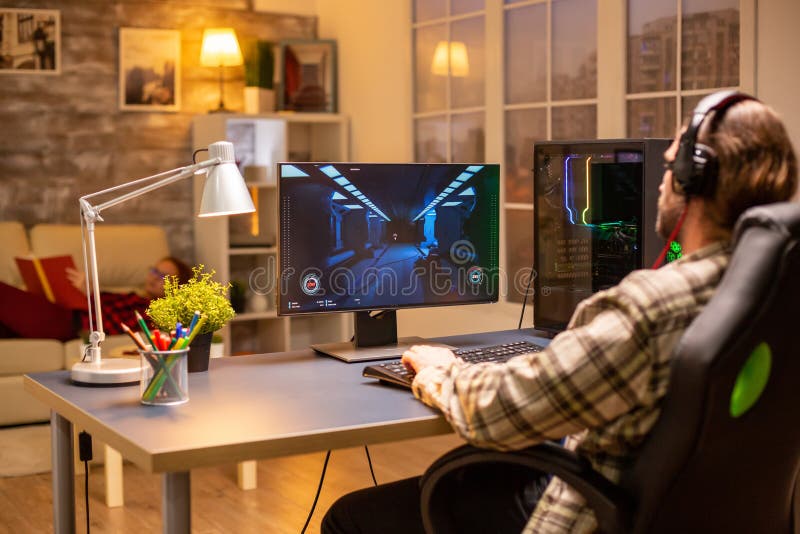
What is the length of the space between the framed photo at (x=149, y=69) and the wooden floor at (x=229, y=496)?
7.66ft

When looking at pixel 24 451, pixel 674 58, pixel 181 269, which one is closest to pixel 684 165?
pixel 674 58

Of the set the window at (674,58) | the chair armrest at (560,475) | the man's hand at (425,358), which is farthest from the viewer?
the window at (674,58)

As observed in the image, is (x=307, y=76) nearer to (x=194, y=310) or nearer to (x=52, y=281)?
(x=52, y=281)

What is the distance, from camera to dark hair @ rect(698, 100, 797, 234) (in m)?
1.55

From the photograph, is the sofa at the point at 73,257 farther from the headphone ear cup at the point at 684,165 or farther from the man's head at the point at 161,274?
the headphone ear cup at the point at 684,165

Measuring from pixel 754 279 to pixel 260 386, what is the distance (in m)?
1.10

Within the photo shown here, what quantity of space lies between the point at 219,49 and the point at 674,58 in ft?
8.97

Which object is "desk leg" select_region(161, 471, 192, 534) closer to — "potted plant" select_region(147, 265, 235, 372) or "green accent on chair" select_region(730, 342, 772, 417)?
"potted plant" select_region(147, 265, 235, 372)

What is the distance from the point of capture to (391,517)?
2111mm

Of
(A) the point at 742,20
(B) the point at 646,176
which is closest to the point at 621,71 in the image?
(A) the point at 742,20

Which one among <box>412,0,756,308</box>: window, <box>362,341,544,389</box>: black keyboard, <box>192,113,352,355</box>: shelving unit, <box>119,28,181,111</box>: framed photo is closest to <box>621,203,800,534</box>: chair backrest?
<box>362,341,544,389</box>: black keyboard

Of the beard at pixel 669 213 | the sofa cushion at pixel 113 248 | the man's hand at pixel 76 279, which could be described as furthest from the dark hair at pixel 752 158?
the sofa cushion at pixel 113 248

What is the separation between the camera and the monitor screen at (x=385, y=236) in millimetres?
2467

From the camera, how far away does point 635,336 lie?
1.51m
